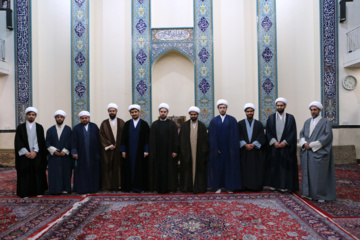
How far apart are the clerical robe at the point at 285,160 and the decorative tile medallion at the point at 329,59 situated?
3.23 meters

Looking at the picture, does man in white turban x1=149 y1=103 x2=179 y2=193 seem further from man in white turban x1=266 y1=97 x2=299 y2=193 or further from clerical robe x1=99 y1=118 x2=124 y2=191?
man in white turban x1=266 y1=97 x2=299 y2=193

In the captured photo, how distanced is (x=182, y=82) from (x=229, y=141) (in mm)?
3926

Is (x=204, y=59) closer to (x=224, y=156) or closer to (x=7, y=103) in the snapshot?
(x=224, y=156)

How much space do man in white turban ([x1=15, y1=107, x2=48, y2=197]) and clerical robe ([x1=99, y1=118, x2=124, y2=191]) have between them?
0.87 meters

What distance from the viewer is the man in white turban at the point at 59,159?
406 centimetres

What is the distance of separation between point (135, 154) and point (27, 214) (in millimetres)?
1634

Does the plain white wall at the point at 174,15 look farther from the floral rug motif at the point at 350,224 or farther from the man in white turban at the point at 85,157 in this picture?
the floral rug motif at the point at 350,224

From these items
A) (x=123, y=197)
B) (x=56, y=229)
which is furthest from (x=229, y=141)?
(x=56, y=229)

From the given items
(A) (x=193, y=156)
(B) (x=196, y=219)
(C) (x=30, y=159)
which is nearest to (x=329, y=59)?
(A) (x=193, y=156)

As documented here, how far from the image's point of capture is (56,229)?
2.68m

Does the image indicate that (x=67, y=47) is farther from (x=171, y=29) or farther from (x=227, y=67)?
(x=227, y=67)

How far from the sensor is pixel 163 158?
4.15m

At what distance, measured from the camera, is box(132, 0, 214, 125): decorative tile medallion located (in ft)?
24.2

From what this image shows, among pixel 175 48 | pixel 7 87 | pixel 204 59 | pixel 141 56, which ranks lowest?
pixel 7 87
